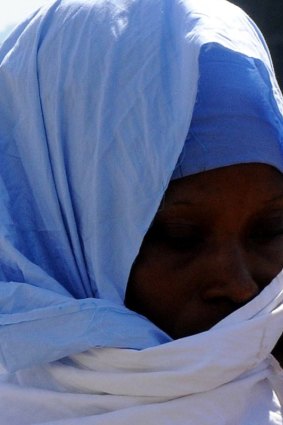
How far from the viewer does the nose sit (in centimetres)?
178

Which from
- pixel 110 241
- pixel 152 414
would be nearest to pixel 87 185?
pixel 110 241

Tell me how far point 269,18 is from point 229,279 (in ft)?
13.9

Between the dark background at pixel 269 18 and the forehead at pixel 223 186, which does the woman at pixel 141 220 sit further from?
the dark background at pixel 269 18

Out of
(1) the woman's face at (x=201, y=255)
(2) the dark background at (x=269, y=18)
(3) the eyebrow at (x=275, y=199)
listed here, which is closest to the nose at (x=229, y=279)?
(1) the woman's face at (x=201, y=255)

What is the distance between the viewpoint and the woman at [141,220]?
5.63 feet

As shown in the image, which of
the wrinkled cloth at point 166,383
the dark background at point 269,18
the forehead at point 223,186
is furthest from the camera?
the dark background at point 269,18

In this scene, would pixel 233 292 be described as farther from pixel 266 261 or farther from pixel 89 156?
pixel 89 156

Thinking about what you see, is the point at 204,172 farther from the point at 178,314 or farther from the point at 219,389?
the point at 219,389

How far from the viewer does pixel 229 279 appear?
70.4 inches

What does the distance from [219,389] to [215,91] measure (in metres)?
Answer: 0.49

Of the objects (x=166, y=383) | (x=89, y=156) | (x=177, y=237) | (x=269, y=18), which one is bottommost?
(x=269, y=18)

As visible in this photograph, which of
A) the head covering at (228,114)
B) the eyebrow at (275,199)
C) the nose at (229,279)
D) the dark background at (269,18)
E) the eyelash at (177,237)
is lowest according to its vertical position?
the dark background at (269,18)

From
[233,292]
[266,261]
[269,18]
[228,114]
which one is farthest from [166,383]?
[269,18]

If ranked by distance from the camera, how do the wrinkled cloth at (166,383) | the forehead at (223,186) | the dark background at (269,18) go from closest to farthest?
the wrinkled cloth at (166,383), the forehead at (223,186), the dark background at (269,18)
